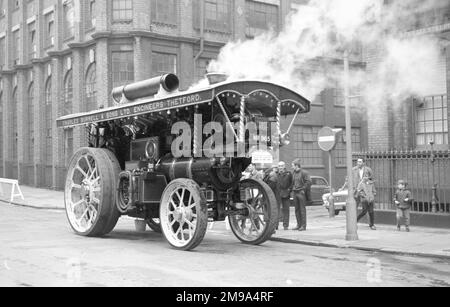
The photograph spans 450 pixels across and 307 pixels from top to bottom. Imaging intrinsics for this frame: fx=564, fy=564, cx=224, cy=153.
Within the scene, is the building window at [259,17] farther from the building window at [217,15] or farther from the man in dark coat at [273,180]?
the man in dark coat at [273,180]

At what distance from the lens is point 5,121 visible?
38.7 metres

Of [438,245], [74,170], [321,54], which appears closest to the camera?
[438,245]

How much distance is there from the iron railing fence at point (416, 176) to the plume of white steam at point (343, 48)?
1713mm

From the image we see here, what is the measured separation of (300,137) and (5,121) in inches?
811

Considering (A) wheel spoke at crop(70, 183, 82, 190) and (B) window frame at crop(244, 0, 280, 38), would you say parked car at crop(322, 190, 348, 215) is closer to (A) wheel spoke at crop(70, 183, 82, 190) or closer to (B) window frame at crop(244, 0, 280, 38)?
(A) wheel spoke at crop(70, 183, 82, 190)

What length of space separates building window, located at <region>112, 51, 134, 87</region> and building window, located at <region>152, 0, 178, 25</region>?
2.15 m

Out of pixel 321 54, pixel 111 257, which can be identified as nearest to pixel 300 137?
pixel 321 54

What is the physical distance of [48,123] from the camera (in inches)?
1314

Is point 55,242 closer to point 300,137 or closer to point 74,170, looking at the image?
point 74,170

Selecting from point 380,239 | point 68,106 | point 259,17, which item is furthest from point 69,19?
point 380,239

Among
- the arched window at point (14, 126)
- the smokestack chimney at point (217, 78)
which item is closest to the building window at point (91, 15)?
the arched window at point (14, 126)

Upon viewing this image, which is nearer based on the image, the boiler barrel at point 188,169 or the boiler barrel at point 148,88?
the boiler barrel at point 188,169

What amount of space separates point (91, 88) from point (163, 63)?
405cm

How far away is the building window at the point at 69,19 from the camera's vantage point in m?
29.8
